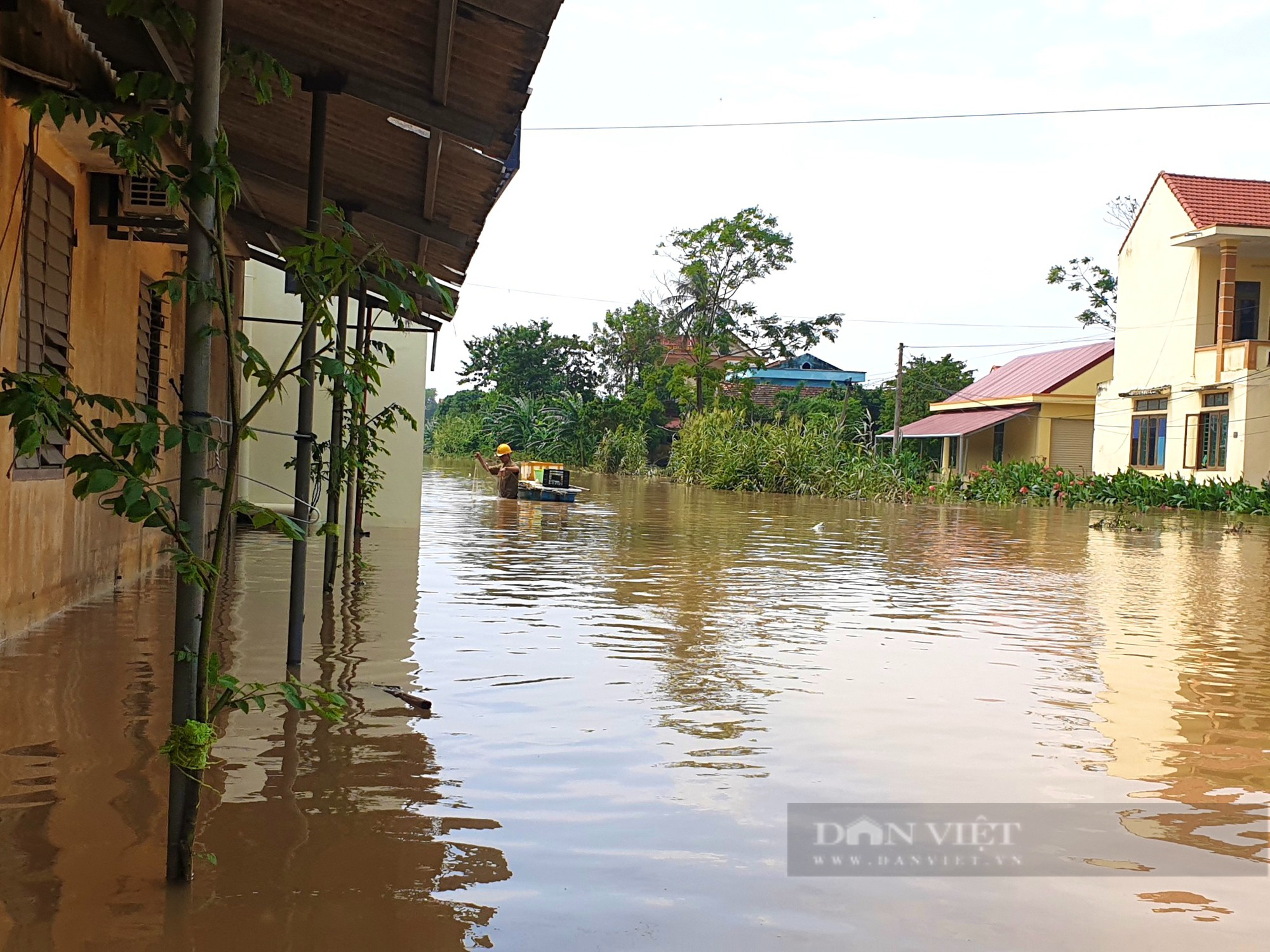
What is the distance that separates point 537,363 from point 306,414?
4972cm

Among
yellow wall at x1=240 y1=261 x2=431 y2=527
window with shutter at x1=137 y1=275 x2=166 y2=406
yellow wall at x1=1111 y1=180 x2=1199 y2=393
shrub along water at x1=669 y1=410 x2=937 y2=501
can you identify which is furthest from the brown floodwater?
yellow wall at x1=1111 y1=180 x2=1199 y2=393

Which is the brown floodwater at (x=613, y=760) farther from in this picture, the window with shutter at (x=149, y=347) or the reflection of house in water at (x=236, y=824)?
the window with shutter at (x=149, y=347)

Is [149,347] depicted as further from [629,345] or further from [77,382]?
[629,345]

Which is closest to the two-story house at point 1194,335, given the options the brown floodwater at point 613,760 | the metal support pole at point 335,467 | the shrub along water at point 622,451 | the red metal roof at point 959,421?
the red metal roof at point 959,421

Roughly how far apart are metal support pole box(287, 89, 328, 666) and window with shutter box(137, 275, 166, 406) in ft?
13.2

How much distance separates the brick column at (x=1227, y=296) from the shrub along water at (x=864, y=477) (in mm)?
3456

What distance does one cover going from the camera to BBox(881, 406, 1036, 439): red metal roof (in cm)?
3769

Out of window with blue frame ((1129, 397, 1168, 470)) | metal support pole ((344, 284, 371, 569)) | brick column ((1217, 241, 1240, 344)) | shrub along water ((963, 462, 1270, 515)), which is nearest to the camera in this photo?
metal support pole ((344, 284, 371, 569))

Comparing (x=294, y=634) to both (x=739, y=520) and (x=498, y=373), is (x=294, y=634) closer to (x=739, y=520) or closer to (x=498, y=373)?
(x=739, y=520)

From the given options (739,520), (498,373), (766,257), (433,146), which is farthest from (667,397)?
(433,146)

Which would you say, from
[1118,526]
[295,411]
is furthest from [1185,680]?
[1118,526]

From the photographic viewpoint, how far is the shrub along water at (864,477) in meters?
29.2

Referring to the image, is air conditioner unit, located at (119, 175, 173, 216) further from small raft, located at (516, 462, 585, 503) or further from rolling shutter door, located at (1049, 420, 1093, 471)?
rolling shutter door, located at (1049, 420, 1093, 471)

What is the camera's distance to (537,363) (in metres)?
55.6
